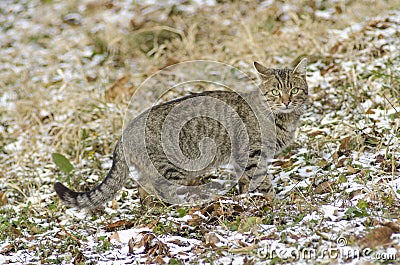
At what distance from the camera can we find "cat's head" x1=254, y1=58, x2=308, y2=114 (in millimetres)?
4086

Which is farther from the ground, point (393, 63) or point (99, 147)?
point (393, 63)

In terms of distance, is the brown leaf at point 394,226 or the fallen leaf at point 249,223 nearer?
the brown leaf at point 394,226

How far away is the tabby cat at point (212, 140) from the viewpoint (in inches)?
160

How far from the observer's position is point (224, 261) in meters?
3.00

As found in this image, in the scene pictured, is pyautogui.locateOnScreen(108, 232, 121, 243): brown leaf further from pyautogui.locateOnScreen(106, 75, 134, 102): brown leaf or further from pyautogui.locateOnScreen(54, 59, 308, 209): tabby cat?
pyautogui.locateOnScreen(106, 75, 134, 102): brown leaf

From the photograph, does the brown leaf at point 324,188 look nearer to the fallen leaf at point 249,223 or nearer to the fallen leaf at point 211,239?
the fallen leaf at point 249,223

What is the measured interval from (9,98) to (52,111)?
1093 mm

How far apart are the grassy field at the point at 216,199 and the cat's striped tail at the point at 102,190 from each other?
0.56 feet

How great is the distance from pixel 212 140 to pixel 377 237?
1761mm

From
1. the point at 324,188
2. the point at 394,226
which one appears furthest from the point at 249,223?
the point at 394,226

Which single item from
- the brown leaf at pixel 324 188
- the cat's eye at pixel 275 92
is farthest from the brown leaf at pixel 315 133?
the brown leaf at pixel 324 188

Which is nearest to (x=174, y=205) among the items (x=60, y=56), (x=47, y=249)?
(x=47, y=249)

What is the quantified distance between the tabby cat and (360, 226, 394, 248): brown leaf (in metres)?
1.15

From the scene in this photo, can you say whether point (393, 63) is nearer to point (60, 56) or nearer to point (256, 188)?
point (256, 188)
